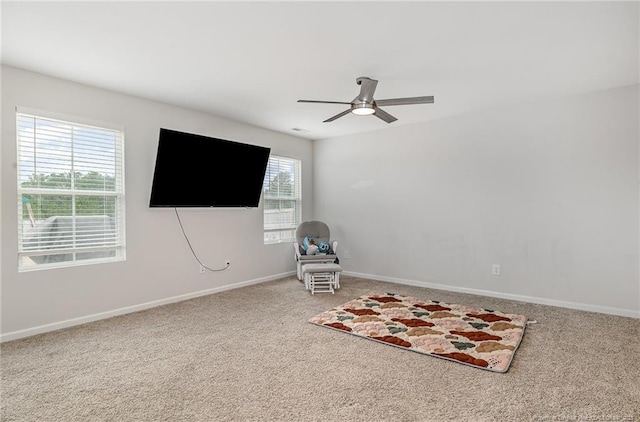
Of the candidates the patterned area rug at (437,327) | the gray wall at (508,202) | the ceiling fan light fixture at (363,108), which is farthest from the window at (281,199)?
the ceiling fan light fixture at (363,108)

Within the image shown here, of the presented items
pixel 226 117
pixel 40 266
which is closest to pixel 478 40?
pixel 226 117

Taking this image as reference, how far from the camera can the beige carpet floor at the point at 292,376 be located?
2008mm

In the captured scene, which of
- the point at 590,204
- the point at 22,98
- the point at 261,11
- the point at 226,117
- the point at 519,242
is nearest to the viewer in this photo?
the point at 261,11

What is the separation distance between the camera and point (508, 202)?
4.38 m

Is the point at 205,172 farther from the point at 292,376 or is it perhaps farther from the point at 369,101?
the point at 292,376

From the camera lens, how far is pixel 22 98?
3119 millimetres

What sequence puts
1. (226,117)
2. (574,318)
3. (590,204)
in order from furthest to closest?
(226,117)
(590,204)
(574,318)

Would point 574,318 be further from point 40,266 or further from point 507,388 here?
point 40,266

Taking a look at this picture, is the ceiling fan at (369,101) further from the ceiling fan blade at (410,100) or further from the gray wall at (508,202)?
the gray wall at (508,202)

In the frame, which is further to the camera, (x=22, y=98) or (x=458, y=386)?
(x=22, y=98)

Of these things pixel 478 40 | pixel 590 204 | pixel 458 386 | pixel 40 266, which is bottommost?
pixel 458 386

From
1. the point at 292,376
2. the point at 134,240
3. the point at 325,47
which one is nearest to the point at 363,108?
the point at 325,47

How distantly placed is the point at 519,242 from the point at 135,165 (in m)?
4.64

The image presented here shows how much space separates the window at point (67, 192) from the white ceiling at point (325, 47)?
0.54 meters
